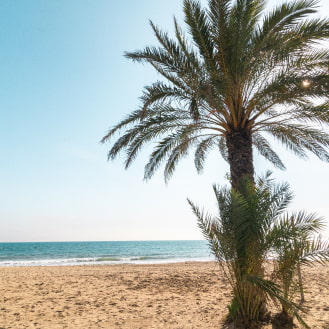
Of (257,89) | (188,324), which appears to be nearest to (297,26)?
(257,89)

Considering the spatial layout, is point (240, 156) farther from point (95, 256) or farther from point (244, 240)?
point (95, 256)

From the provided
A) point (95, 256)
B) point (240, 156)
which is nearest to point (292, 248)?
point (240, 156)

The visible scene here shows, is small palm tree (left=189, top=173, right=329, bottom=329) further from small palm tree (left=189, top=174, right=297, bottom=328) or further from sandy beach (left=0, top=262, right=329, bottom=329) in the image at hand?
sandy beach (left=0, top=262, right=329, bottom=329)

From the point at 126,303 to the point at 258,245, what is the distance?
441 centimetres

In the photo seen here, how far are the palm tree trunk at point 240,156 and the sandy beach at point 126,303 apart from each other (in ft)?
11.0

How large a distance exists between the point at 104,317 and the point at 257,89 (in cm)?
698

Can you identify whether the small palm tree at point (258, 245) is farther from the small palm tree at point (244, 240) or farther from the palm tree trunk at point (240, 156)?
the palm tree trunk at point (240, 156)

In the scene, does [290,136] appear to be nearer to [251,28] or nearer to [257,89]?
[257,89]

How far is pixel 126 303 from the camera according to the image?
7.80 metres

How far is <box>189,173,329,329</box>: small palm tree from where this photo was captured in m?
5.27

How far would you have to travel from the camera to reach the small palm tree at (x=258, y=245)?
207 inches

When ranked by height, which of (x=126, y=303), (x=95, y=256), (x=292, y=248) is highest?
(x=292, y=248)

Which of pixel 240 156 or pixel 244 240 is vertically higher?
pixel 240 156

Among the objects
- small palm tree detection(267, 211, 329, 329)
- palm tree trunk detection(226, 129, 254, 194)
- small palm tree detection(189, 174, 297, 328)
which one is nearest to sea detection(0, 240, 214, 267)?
small palm tree detection(189, 174, 297, 328)
